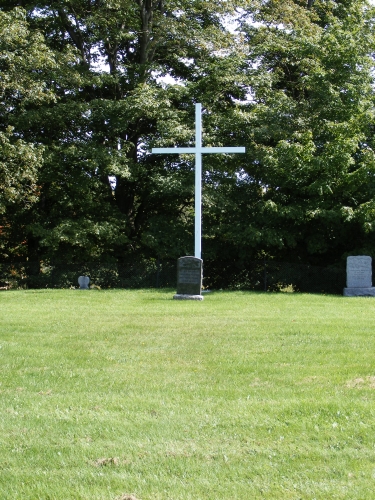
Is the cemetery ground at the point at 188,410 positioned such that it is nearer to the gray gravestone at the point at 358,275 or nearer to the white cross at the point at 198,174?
the white cross at the point at 198,174

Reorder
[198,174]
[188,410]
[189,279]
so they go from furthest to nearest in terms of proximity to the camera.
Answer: [198,174] → [189,279] → [188,410]

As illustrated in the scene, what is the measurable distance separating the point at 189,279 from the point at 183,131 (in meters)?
7.93

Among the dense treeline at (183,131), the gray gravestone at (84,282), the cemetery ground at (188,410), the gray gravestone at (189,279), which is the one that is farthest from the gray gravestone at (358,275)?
the gray gravestone at (84,282)

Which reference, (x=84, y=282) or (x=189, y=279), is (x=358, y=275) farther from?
(x=84, y=282)

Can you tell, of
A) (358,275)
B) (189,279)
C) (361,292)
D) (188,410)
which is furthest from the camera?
(358,275)

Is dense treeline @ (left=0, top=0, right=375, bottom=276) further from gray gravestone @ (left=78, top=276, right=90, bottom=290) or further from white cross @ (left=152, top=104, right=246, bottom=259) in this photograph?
white cross @ (left=152, top=104, right=246, bottom=259)

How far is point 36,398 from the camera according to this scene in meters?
6.59

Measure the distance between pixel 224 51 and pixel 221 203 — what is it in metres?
7.37

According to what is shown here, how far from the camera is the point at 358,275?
66.3 ft

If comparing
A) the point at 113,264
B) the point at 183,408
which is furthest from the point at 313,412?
the point at 113,264

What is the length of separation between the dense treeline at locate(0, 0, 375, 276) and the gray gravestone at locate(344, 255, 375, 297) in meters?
1.25

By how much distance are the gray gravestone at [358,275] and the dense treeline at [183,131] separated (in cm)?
125

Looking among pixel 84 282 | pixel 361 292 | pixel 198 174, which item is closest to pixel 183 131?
pixel 198 174

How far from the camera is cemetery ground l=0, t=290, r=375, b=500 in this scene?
4.43 meters
